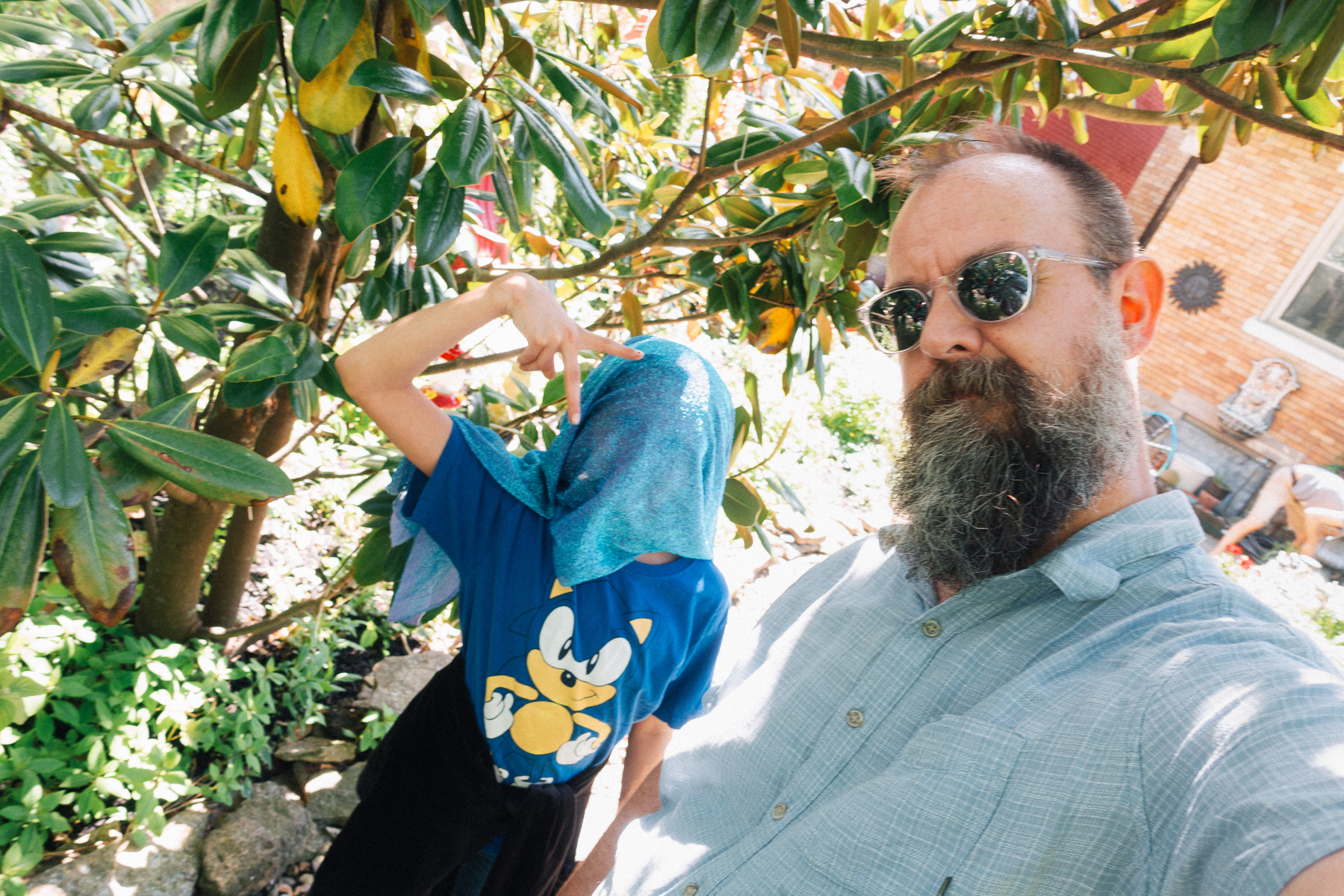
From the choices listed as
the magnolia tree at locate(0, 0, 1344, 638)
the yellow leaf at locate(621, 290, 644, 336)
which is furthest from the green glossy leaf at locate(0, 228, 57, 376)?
the yellow leaf at locate(621, 290, 644, 336)

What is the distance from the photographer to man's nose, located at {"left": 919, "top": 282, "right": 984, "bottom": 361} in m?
1.12

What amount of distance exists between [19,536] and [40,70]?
3.01ft

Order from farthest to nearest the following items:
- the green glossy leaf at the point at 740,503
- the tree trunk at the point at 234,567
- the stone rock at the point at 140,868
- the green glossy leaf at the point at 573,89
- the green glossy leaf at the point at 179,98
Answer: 1. the tree trunk at the point at 234,567
2. the green glossy leaf at the point at 740,503
3. the stone rock at the point at 140,868
4. the green glossy leaf at the point at 179,98
5. the green glossy leaf at the point at 573,89

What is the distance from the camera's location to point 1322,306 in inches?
326

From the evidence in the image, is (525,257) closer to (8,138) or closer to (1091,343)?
(8,138)

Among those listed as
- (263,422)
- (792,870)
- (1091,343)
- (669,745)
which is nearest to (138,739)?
(263,422)

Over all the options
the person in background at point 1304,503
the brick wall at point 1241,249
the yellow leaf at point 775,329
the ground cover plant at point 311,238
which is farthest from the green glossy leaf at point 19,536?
the brick wall at point 1241,249

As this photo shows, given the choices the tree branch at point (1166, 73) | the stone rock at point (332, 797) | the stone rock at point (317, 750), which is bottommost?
the stone rock at point (332, 797)

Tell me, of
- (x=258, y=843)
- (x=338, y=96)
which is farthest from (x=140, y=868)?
(x=338, y=96)

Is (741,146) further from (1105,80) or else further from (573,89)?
(1105,80)

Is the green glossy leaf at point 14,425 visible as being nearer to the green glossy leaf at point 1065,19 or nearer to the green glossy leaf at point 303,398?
the green glossy leaf at point 303,398

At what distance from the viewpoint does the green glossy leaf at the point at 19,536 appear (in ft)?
2.81

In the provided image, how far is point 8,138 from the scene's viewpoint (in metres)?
3.60

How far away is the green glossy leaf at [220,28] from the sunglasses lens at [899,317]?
3.32 ft
